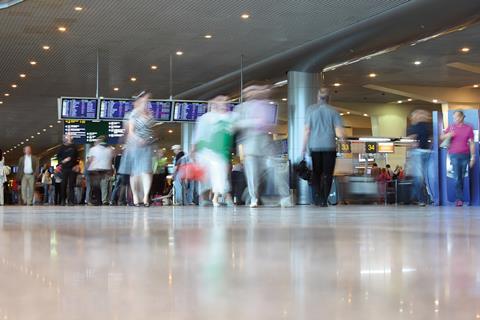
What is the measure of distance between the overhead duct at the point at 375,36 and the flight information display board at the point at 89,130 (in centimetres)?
760

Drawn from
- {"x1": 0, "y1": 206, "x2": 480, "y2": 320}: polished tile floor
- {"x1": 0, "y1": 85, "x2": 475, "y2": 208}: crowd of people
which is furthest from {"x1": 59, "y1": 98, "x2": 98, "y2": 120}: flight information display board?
{"x1": 0, "y1": 206, "x2": 480, "y2": 320}: polished tile floor

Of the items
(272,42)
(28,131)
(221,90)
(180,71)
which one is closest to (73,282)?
(272,42)

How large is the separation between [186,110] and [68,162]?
4994 millimetres

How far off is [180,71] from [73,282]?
661 inches

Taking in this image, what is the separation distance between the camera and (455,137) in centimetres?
1012

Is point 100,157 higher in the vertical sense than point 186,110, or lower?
lower

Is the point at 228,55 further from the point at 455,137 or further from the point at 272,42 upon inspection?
the point at 455,137

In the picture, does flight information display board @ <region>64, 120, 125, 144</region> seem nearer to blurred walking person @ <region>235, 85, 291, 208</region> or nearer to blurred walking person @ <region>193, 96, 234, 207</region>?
blurred walking person @ <region>193, 96, 234, 207</region>

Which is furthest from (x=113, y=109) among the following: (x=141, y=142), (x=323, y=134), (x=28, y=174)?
(x=323, y=134)

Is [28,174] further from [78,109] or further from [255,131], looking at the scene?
[255,131]

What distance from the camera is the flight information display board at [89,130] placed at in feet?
75.0

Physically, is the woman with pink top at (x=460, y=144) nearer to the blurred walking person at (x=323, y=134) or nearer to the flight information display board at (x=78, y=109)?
the blurred walking person at (x=323, y=134)

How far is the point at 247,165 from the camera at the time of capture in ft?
25.8

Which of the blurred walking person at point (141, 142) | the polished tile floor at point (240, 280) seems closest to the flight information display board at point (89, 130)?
the blurred walking person at point (141, 142)
